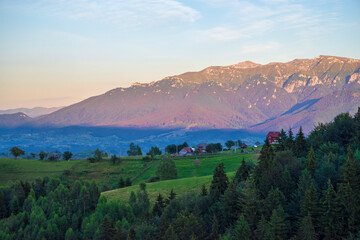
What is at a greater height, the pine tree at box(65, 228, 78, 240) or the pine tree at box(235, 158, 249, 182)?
the pine tree at box(235, 158, 249, 182)

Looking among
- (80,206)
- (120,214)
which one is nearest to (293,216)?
(120,214)

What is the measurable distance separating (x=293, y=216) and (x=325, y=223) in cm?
615

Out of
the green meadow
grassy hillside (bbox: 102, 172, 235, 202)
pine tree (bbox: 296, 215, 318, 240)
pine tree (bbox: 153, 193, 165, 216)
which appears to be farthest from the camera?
the green meadow

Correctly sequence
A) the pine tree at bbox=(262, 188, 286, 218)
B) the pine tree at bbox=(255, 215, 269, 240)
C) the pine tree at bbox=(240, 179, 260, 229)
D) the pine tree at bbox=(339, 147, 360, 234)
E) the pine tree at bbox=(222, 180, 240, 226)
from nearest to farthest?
1. the pine tree at bbox=(339, 147, 360, 234)
2. the pine tree at bbox=(255, 215, 269, 240)
3. the pine tree at bbox=(262, 188, 286, 218)
4. the pine tree at bbox=(240, 179, 260, 229)
5. the pine tree at bbox=(222, 180, 240, 226)

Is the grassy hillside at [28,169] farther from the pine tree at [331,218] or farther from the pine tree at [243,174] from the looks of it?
the pine tree at [331,218]

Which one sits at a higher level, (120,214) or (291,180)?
(291,180)

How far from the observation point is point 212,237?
60.0 metres

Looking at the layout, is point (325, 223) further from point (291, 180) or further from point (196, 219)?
point (196, 219)

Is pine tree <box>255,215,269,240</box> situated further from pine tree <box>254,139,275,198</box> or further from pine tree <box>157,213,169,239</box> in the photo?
pine tree <box>157,213,169,239</box>

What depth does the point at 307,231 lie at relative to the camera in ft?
166

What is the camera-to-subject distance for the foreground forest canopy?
181 ft

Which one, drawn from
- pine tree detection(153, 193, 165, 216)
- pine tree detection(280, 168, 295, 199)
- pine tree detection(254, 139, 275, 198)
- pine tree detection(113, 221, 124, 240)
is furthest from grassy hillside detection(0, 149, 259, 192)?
pine tree detection(113, 221, 124, 240)

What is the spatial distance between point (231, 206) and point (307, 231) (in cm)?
1756

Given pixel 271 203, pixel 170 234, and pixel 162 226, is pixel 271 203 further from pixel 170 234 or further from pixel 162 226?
pixel 162 226
